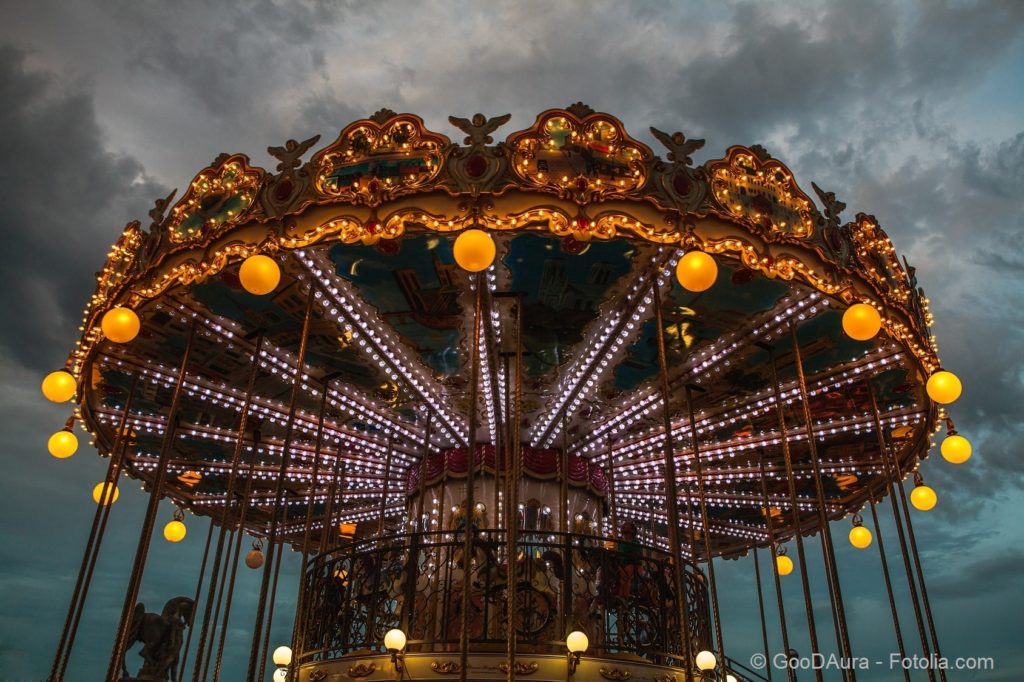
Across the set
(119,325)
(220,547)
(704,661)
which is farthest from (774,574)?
(119,325)

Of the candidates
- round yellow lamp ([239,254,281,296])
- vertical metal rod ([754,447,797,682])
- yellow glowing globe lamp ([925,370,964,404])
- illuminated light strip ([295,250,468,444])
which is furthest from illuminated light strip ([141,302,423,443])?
yellow glowing globe lamp ([925,370,964,404])

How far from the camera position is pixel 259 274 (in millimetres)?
6742

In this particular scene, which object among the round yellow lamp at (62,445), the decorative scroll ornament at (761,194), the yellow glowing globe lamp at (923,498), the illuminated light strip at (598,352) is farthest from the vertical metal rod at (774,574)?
the round yellow lamp at (62,445)

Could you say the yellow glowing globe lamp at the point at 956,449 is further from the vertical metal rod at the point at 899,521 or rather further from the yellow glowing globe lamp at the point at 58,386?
the yellow glowing globe lamp at the point at 58,386

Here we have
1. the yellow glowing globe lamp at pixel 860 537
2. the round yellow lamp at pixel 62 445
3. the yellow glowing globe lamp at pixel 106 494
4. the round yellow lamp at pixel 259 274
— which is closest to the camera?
the round yellow lamp at pixel 259 274

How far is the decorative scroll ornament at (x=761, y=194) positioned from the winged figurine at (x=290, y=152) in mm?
4089

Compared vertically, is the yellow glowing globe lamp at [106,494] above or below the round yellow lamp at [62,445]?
below

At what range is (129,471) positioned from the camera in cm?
1326

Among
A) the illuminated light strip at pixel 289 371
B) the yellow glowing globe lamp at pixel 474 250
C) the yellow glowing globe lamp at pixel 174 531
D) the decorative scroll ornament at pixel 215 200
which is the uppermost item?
the decorative scroll ornament at pixel 215 200

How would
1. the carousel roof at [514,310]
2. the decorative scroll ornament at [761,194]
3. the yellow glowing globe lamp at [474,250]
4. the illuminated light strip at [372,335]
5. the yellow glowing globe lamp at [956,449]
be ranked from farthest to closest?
the yellow glowing globe lamp at [956,449] < the illuminated light strip at [372,335] < the decorative scroll ornament at [761,194] < the carousel roof at [514,310] < the yellow glowing globe lamp at [474,250]

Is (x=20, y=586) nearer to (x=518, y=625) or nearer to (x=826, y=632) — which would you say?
(x=518, y=625)

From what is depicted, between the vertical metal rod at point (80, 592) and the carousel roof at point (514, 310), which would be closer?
the carousel roof at point (514, 310)

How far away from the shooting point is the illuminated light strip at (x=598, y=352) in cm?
838

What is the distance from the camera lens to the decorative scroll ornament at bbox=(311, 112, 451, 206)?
7215 millimetres
